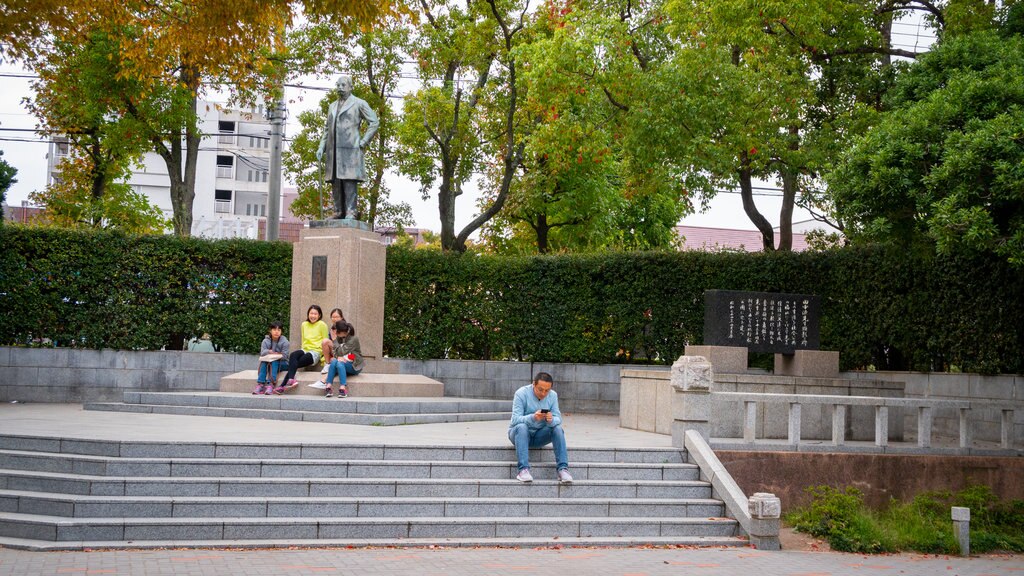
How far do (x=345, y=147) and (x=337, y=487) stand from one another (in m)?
7.82

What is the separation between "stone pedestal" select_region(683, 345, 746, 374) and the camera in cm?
1464

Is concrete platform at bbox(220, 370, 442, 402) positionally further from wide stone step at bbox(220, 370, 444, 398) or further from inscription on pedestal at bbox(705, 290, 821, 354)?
inscription on pedestal at bbox(705, 290, 821, 354)

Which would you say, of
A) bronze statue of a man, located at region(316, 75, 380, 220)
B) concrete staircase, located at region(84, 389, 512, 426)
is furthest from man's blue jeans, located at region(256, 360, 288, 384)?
bronze statue of a man, located at region(316, 75, 380, 220)

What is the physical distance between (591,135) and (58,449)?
12.9 meters

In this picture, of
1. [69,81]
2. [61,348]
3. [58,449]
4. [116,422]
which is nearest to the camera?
[58,449]

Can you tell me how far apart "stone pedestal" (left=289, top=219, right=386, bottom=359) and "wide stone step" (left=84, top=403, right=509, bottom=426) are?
207 cm

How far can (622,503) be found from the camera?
34.3ft

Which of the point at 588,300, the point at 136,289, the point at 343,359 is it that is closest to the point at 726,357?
the point at 343,359

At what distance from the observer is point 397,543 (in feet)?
→ 30.2

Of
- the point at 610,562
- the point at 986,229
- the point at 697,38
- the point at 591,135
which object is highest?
the point at 697,38

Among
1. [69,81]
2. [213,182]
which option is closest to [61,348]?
[69,81]

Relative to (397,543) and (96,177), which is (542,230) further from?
(397,543)

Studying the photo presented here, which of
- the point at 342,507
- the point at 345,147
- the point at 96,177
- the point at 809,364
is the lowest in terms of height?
the point at 342,507

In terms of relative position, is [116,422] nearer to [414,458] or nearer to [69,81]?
[414,458]
